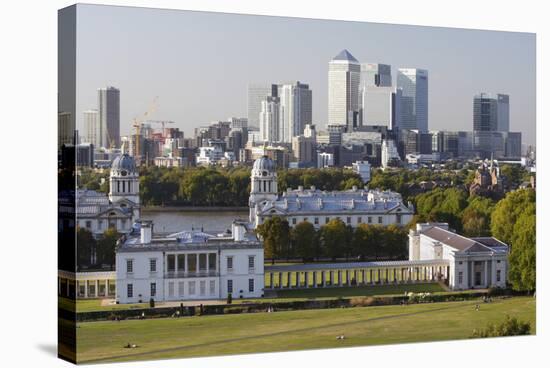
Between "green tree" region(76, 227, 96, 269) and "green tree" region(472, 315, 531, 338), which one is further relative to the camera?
"green tree" region(472, 315, 531, 338)

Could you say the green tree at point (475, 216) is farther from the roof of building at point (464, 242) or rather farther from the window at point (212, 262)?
the window at point (212, 262)

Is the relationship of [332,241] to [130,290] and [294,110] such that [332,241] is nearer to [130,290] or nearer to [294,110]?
[294,110]

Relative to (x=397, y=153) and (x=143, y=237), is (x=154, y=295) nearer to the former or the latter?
(x=143, y=237)

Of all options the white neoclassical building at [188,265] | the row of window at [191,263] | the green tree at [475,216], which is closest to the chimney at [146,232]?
the white neoclassical building at [188,265]

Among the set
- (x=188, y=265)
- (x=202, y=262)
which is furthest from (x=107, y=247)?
(x=202, y=262)

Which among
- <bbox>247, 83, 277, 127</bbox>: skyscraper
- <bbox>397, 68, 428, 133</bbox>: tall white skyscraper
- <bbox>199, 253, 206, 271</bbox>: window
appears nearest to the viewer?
<bbox>199, 253, 206, 271</bbox>: window

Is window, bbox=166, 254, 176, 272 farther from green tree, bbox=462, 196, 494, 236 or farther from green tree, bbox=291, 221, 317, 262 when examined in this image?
green tree, bbox=462, 196, 494, 236

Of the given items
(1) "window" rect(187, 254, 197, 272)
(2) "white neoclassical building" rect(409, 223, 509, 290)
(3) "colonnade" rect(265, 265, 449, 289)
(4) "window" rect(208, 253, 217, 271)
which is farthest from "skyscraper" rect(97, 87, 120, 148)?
(2) "white neoclassical building" rect(409, 223, 509, 290)
